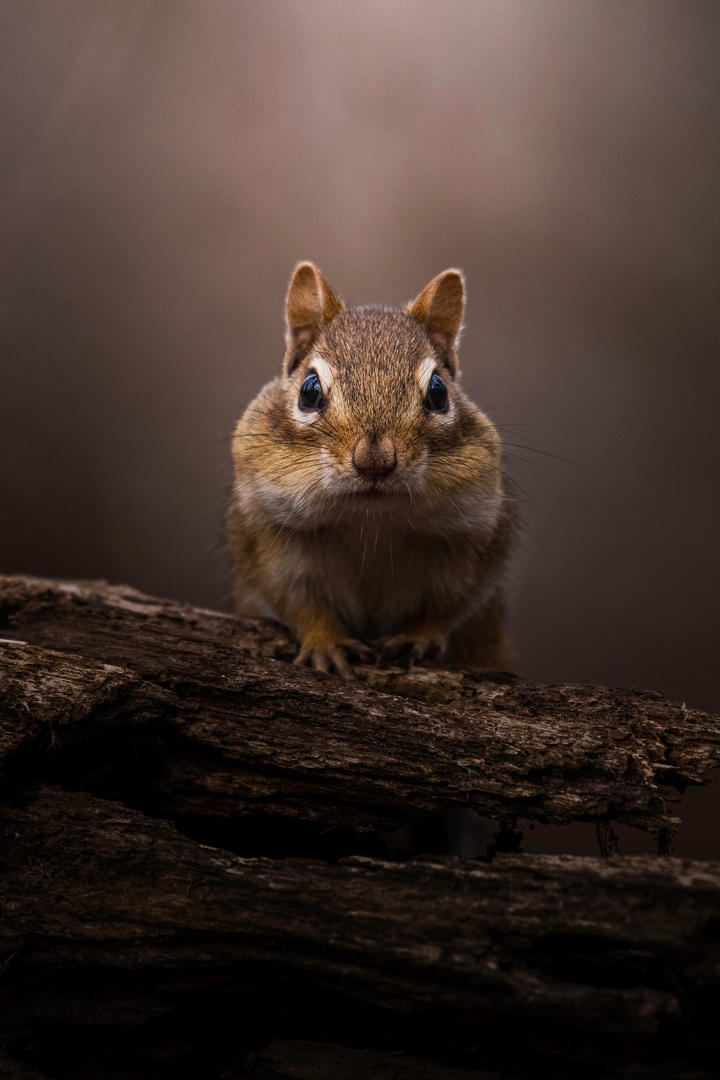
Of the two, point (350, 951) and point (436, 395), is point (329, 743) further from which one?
point (436, 395)

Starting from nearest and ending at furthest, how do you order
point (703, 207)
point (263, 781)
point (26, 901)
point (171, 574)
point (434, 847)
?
1. point (26, 901)
2. point (263, 781)
3. point (434, 847)
4. point (703, 207)
5. point (171, 574)

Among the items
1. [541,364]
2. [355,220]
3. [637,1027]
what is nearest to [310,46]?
[355,220]

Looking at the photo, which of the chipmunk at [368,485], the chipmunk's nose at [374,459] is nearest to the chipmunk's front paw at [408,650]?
the chipmunk at [368,485]

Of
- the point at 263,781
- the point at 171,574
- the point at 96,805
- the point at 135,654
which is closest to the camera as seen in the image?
the point at 96,805

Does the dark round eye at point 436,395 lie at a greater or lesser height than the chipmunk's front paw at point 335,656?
greater

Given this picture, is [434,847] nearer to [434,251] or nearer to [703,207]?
[434,251]

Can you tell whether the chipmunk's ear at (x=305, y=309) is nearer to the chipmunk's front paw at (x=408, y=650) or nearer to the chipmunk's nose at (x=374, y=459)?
the chipmunk's nose at (x=374, y=459)

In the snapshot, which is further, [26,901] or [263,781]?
[263,781]

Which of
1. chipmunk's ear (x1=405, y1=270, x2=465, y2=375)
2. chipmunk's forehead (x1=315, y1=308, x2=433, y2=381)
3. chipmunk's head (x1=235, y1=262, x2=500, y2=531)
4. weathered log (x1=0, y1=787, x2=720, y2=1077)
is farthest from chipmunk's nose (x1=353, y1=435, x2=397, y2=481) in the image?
weathered log (x1=0, y1=787, x2=720, y2=1077)
